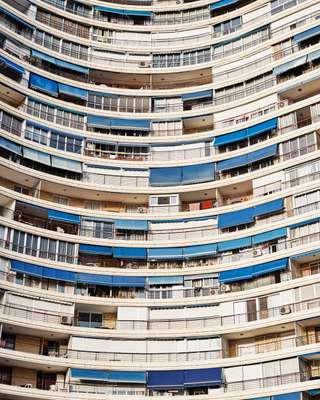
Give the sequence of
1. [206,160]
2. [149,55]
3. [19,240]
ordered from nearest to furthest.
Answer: [19,240] < [206,160] < [149,55]

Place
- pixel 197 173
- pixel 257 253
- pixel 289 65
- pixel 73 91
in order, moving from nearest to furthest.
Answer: pixel 257 253
pixel 289 65
pixel 197 173
pixel 73 91

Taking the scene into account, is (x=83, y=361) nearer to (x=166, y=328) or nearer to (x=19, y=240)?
(x=166, y=328)

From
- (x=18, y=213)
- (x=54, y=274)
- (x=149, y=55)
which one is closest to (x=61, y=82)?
(x=149, y=55)

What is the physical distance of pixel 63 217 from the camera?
189 feet

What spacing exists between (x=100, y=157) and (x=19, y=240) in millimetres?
11546

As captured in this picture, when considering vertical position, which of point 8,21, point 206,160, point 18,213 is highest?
point 8,21

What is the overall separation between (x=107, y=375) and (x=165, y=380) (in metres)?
4.05

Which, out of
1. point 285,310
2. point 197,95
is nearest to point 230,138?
point 197,95

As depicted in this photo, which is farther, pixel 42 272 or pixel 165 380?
pixel 42 272

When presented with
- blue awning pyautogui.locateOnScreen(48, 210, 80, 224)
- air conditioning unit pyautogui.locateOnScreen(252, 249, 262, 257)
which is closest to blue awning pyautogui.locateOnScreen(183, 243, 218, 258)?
air conditioning unit pyautogui.locateOnScreen(252, 249, 262, 257)

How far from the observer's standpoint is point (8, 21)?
208 feet

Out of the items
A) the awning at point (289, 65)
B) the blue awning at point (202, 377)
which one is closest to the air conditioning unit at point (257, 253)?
the blue awning at point (202, 377)

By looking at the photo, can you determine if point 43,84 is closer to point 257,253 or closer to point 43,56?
point 43,56

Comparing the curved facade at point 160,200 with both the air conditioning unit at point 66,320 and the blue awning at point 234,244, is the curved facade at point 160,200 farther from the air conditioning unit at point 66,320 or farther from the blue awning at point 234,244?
the air conditioning unit at point 66,320
